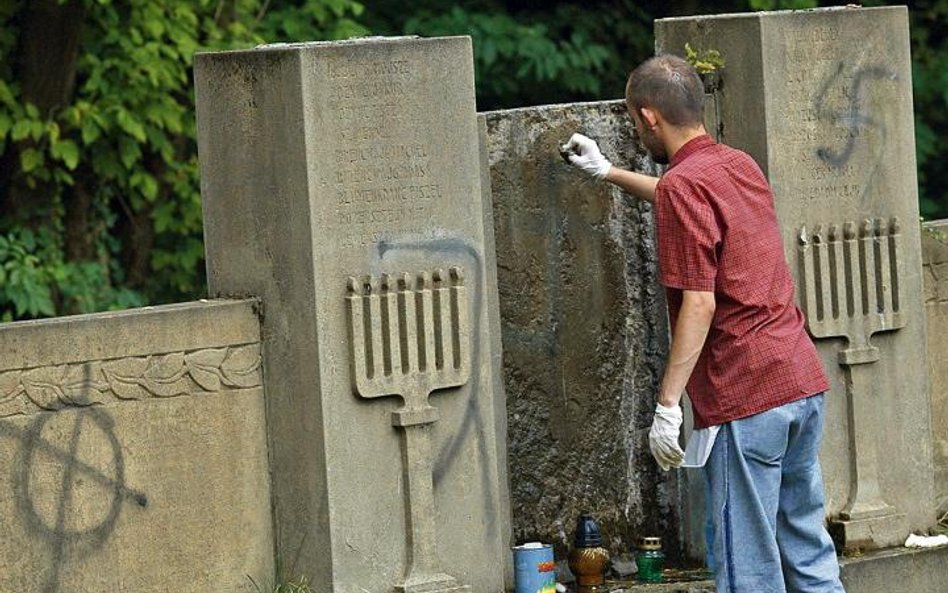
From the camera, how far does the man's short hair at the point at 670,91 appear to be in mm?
6344

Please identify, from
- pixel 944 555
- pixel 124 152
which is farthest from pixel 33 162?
pixel 944 555

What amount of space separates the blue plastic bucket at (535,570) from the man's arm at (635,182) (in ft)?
4.24

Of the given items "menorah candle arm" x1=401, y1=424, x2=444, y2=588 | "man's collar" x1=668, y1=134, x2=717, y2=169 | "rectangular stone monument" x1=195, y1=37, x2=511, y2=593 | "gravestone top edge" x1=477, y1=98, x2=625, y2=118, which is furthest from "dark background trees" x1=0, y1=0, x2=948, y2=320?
"man's collar" x1=668, y1=134, x2=717, y2=169

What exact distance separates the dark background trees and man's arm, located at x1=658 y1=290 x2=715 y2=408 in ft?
20.3

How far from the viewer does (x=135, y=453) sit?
6.57m

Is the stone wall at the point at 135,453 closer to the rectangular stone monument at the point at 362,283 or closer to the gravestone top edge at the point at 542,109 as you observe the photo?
the rectangular stone monument at the point at 362,283

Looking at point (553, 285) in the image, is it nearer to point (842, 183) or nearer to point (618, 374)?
point (618, 374)

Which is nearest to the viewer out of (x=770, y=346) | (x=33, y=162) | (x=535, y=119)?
(x=770, y=346)

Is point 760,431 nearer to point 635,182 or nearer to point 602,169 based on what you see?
point 635,182

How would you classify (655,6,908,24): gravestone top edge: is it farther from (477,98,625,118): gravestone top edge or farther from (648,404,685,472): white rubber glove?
(648,404,685,472): white rubber glove

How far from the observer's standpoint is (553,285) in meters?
7.64

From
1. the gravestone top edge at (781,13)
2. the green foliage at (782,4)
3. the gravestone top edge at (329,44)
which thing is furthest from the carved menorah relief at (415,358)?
the green foliage at (782,4)

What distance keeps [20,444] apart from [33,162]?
20.0 ft

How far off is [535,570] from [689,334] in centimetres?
144
